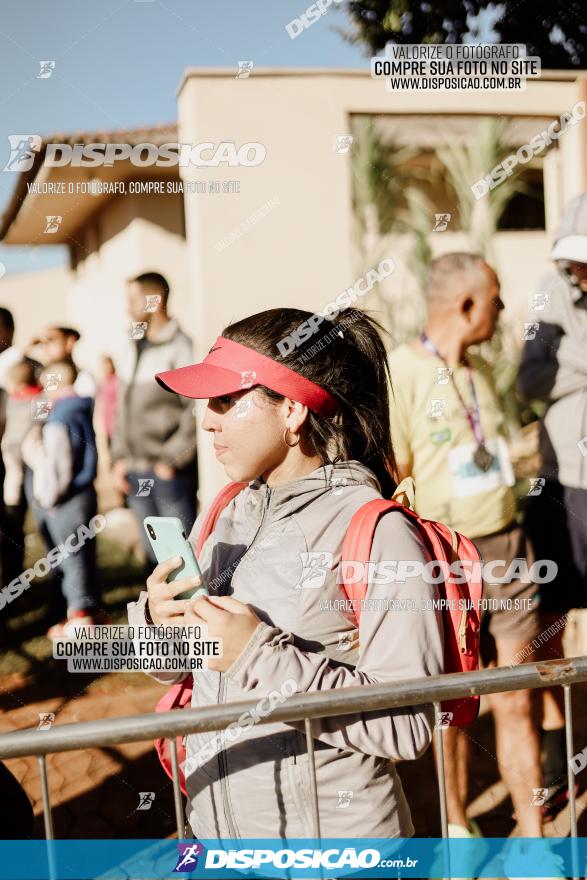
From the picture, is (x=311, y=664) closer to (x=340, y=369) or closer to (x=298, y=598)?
(x=298, y=598)

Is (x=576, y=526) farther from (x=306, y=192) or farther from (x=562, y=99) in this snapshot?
(x=562, y=99)

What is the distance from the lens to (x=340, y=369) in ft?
5.31

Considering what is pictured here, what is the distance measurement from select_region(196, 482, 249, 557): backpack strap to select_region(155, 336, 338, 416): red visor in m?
0.32

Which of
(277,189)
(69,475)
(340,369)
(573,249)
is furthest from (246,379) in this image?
(277,189)

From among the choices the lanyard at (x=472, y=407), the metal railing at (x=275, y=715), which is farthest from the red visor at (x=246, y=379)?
the lanyard at (x=472, y=407)

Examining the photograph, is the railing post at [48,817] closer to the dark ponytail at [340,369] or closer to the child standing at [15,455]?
the dark ponytail at [340,369]

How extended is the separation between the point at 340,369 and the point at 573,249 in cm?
185

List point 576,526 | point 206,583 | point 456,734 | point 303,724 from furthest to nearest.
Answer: point 576,526
point 456,734
point 206,583
point 303,724

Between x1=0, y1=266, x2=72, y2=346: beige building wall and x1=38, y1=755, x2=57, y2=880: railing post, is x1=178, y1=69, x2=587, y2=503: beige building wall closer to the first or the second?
x1=38, y1=755, x2=57, y2=880: railing post

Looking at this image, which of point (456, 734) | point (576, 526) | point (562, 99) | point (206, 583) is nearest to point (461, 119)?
point (562, 99)

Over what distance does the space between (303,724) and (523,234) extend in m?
5.25

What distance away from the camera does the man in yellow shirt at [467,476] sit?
109 inches

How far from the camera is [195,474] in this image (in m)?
Answer: 5.04

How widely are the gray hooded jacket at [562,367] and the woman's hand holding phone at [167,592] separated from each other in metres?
2.13
